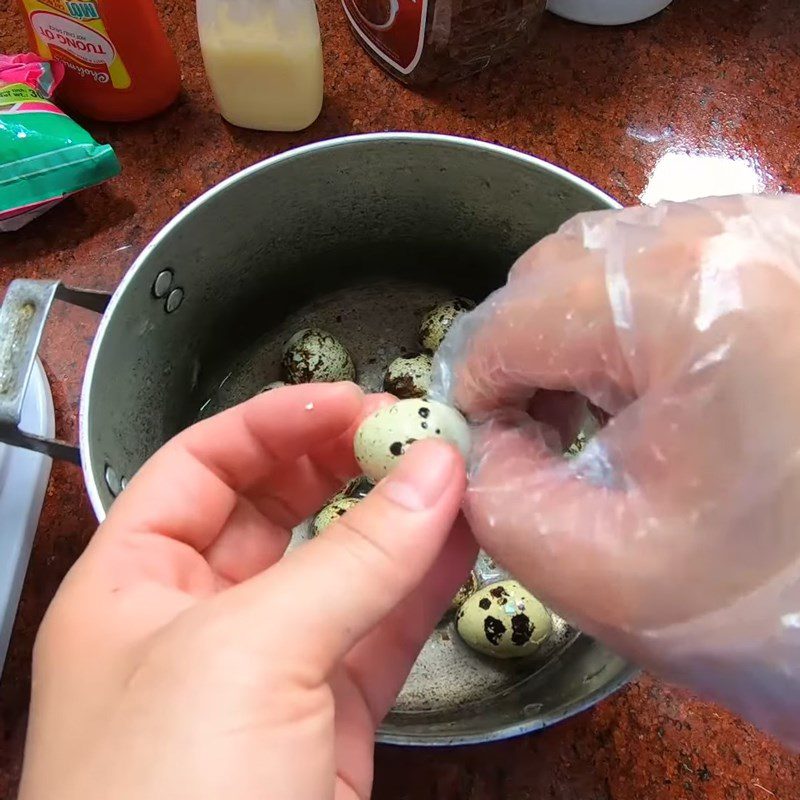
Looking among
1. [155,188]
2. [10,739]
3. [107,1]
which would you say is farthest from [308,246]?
[10,739]

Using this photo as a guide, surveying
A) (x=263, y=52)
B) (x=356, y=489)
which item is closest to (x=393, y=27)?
(x=263, y=52)

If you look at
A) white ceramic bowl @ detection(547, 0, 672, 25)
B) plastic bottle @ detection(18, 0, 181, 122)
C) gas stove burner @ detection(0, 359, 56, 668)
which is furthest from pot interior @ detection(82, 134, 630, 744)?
white ceramic bowl @ detection(547, 0, 672, 25)

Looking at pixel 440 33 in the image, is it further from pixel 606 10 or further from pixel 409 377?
pixel 409 377

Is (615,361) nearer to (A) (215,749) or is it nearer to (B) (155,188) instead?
(A) (215,749)

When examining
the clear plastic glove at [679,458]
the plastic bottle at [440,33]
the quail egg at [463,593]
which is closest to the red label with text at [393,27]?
the plastic bottle at [440,33]

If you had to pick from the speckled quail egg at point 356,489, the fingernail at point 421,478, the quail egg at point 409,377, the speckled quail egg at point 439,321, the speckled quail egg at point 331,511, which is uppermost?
the fingernail at point 421,478

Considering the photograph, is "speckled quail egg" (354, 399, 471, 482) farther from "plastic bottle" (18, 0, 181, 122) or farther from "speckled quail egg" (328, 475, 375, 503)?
"plastic bottle" (18, 0, 181, 122)

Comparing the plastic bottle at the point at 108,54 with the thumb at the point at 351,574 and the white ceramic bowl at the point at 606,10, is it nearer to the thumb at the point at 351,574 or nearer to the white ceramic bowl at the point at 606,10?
the white ceramic bowl at the point at 606,10
